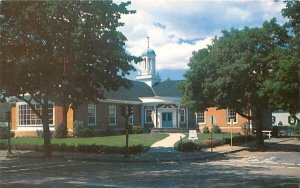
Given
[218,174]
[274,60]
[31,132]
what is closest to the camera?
[218,174]

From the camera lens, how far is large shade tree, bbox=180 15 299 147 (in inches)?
1072

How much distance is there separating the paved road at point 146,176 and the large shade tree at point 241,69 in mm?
6512

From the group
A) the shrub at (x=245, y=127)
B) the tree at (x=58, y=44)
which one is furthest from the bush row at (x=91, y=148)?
the shrub at (x=245, y=127)

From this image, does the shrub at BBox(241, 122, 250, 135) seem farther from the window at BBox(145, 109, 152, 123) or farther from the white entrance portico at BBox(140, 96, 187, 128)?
the window at BBox(145, 109, 152, 123)

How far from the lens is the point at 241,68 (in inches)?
1057

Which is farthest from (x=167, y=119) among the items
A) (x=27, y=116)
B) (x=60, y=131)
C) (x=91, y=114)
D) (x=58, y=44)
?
(x=58, y=44)

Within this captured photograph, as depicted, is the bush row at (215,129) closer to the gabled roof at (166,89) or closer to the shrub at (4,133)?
the gabled roof at (166,89)

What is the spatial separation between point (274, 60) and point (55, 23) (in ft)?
46.1

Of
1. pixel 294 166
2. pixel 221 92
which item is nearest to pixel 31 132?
pixel 221 92

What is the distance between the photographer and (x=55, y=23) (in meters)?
20.4

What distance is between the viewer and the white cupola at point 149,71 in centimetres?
5791

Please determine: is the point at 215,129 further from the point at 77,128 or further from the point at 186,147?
the point at 186,147

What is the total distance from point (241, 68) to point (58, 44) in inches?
467

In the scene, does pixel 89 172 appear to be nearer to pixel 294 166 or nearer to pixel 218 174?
pixel 218 174
